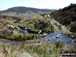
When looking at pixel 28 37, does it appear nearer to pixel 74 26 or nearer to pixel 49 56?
pixel 74 26

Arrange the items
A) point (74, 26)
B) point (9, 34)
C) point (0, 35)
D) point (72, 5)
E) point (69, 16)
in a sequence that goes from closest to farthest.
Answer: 1. point (0, 35)
2. point (9, 34)
3. point (74, 26)
4. point (69, 16)
5. point (72, 5)

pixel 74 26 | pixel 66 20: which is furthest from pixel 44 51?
pixel 66 20

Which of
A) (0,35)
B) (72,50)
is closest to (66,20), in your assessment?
(0,35)

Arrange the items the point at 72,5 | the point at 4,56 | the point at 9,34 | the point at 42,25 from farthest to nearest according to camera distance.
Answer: the point at 72,5
the point at 42,25
the point at 9,34
the point at 4,56

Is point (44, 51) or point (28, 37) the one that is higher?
point (44, 51)

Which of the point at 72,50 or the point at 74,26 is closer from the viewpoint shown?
the point at 72,50

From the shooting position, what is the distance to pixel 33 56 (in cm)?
542

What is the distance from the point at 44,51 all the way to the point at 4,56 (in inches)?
78.3

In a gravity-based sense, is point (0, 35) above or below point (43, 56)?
below

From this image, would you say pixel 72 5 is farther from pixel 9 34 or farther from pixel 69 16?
pixel 9 34

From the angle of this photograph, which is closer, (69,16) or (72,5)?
(69,16)

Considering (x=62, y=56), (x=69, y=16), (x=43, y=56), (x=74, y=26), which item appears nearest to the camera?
(x=43, y=56)

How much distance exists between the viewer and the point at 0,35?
826 inches

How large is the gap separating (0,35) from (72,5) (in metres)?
36.0
